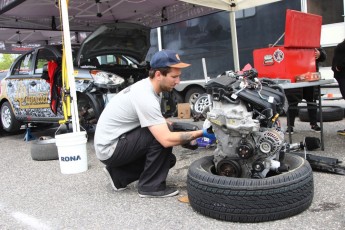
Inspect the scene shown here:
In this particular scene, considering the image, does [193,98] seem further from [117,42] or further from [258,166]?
[258,166]

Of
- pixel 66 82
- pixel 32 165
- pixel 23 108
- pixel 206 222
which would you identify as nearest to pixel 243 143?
pixel 206 222

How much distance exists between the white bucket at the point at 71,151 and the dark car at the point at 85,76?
127cm

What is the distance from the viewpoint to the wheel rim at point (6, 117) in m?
8.52

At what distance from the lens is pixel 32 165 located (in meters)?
5.64

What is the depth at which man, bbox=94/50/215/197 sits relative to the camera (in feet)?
11.3

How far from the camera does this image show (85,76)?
6.32 meters

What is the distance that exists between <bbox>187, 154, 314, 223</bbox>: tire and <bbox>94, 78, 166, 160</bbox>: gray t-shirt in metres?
0.79

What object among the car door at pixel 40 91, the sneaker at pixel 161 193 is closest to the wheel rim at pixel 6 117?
the car door at pixel 40 91

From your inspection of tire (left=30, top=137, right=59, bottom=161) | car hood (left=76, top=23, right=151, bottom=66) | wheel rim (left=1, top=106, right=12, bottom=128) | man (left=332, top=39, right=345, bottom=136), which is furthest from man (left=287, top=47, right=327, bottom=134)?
wheel rim (left=1, top=106, right=12, bottom=128)

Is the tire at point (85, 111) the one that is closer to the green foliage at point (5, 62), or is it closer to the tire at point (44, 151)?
the tire at point (44, 151)

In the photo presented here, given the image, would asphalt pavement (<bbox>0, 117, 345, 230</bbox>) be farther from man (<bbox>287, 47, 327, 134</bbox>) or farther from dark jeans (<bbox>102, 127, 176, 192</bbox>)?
man (<bbox>287, 47, 327, 134</bbox>)

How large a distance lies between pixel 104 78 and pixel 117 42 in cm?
129

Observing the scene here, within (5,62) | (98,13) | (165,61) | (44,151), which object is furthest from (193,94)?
(5,62)

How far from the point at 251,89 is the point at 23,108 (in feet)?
19.3
